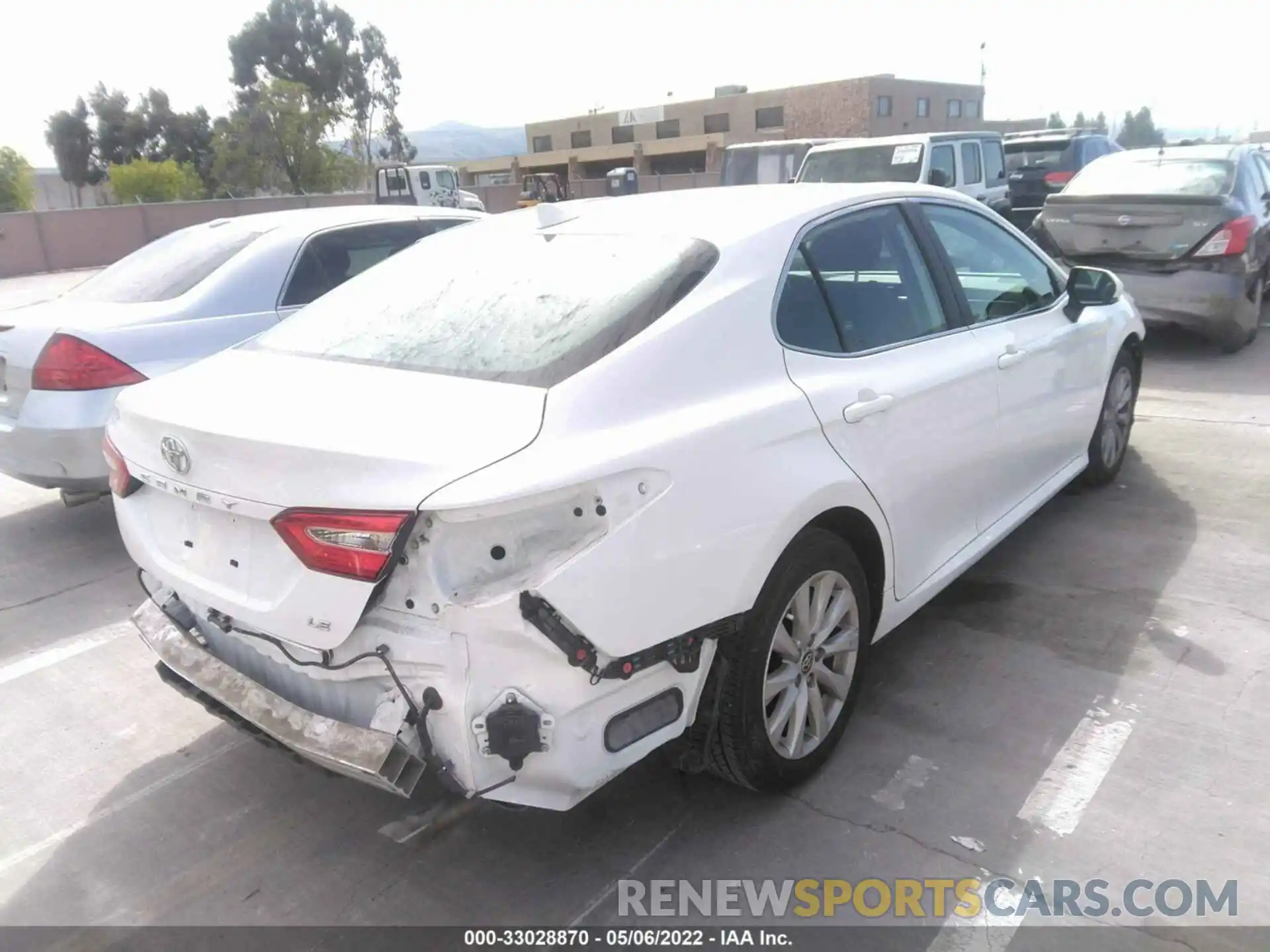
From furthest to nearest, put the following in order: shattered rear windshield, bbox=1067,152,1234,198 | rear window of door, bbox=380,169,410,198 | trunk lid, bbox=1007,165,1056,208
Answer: rear window of door, bbox=380,169,410,198 → trunk lid, bbox=1007,165,1056,208 → shattered rear windshield, bbox=1067,152,1234,198

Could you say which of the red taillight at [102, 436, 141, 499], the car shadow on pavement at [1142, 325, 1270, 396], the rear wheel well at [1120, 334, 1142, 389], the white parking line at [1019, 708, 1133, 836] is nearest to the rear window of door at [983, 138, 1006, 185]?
the car shadow on pavement at [1142, 325, 1270, 396]

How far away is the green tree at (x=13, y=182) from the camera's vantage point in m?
41.8

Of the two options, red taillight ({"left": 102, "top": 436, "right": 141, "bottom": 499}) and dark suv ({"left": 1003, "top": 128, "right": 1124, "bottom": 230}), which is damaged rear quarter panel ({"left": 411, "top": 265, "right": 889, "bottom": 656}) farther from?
dark suv ({"left": 1003, "top": 128, "right": 1124, "bottom": 230})

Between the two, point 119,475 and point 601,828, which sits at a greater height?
point 119,475

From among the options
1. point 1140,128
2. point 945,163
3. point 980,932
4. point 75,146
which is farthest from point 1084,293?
point 1140,128

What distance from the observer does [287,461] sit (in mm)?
2352

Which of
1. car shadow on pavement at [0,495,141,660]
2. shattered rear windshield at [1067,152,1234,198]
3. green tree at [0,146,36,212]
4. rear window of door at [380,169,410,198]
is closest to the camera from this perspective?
car shadow on pavement at [0,495,141,660]

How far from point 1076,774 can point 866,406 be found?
1.28 meters

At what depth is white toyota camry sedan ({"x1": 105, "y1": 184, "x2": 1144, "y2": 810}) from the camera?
2.23 meters

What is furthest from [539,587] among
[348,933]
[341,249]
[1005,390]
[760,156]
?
[760,156]

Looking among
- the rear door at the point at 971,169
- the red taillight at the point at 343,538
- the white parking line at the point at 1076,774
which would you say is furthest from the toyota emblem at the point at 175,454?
the rear door at the point at 971,169

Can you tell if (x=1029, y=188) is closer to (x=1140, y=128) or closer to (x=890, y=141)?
(x=890, y=141)

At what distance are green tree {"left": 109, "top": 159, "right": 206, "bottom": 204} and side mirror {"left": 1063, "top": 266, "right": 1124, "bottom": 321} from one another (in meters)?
45.7

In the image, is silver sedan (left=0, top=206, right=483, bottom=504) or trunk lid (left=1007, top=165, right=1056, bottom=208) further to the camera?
trunk lid (left=1007, top=165, right=1056, bottom=208)
